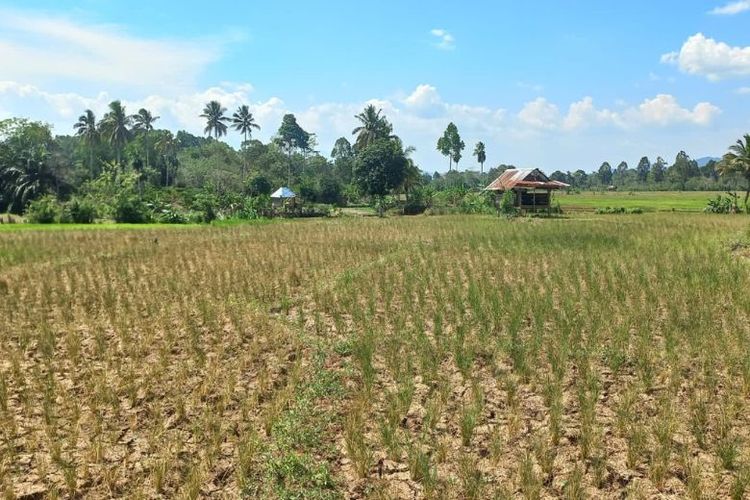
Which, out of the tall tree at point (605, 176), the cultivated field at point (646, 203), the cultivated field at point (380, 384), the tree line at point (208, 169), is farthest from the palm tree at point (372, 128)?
the tall tree at point (605, 176)

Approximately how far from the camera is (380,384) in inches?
219

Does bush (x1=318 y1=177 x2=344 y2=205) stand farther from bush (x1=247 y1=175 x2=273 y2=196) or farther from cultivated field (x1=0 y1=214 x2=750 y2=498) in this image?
cultivated field (x1=0 y1=214 x2=750 y2=498)

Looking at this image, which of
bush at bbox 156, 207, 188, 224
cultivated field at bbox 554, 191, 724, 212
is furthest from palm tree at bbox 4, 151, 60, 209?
cultivated field at bbox 554, 191, 724, 212

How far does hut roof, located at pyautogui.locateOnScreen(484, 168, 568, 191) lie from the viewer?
115 ft

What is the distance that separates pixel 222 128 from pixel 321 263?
66.9 metres

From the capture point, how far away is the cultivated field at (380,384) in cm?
388

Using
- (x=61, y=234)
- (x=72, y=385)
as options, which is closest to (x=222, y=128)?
(x=61, y=234)

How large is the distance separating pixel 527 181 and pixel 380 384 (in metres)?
32.0

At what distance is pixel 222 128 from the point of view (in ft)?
245

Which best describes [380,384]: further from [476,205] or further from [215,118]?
[215,118]

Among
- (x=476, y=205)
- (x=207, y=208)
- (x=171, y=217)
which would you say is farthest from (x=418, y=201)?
(x=171, y=217)

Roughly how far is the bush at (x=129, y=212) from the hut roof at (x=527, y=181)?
23231 millimetres

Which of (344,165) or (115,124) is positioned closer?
(115,124)

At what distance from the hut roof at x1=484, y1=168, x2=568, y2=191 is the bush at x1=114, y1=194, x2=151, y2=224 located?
915 inches
